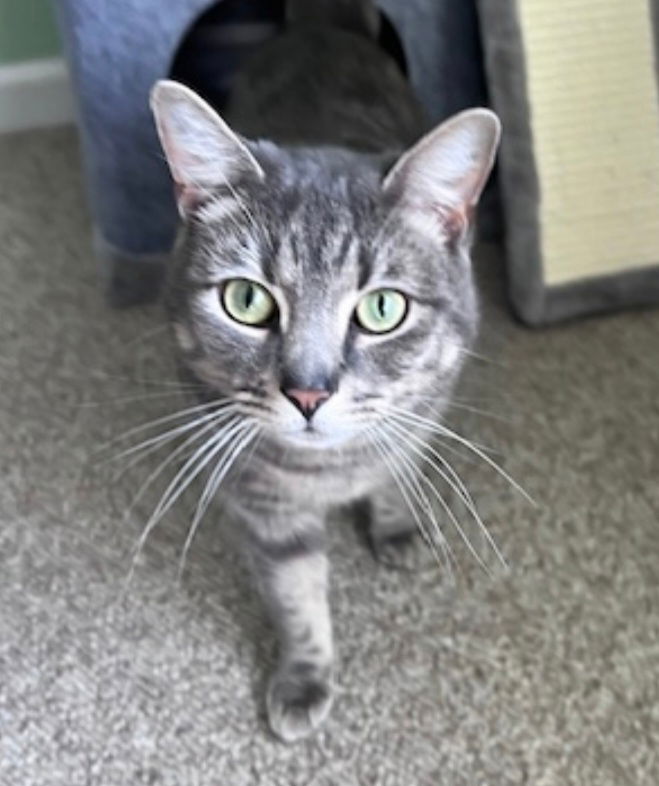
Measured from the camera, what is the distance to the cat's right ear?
0.99 metres

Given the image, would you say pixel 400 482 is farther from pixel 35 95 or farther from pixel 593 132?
pixel 35 95

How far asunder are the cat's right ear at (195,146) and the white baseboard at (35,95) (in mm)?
959

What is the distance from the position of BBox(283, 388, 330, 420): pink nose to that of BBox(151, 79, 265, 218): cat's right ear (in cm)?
19

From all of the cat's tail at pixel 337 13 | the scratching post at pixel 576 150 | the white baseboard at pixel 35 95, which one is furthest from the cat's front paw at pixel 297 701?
the white baseboard at pixel 35 95

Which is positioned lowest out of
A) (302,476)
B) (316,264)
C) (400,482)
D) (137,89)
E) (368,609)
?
(368,609)

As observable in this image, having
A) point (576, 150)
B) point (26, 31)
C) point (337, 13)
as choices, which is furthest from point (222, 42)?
point (576, 150)

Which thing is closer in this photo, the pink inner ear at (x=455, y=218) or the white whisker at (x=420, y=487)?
the pink inner ear at (x=455, y=218)

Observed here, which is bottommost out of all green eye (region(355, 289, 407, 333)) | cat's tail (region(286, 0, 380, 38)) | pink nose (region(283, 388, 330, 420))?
cat's tail (region(286, 0, 380, 38))

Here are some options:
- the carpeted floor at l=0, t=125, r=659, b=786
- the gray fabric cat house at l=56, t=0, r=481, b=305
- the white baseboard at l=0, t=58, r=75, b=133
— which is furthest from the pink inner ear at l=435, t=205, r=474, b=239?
the white baseboard at l=0, t=58, r=75, b=133

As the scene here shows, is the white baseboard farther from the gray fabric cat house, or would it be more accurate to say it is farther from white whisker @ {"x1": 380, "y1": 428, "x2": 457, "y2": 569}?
white whisker @ {"x1": 380, "y1": 428, "x2": 457, "y2": 569}

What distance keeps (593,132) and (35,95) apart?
0.90 m

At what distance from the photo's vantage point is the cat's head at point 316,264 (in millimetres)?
998

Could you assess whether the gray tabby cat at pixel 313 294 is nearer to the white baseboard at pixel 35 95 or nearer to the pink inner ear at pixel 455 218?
the pink inner ear at pixel 455 218

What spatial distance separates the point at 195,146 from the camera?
1.02 meters
